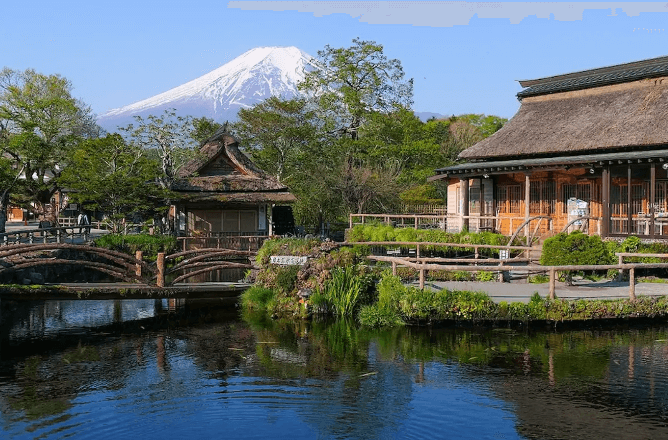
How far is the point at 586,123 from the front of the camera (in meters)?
29.0

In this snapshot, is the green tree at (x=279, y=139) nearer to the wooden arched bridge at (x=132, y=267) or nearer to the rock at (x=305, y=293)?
the wooden arched bridge at (x=132, y=267)

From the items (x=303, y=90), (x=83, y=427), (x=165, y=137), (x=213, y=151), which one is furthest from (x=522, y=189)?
(x=83, y=427)

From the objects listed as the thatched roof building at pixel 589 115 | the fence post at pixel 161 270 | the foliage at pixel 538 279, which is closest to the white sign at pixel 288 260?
the fence post at pixel 161 270

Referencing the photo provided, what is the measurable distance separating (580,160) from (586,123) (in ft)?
13.6

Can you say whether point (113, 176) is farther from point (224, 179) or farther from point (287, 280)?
point (287, 280)

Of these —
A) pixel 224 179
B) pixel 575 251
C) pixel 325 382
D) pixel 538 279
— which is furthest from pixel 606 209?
pixel 224 179

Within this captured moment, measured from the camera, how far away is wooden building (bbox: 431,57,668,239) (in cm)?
2517

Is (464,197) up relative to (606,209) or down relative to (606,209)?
up

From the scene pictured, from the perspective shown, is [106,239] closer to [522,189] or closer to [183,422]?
[522,189]

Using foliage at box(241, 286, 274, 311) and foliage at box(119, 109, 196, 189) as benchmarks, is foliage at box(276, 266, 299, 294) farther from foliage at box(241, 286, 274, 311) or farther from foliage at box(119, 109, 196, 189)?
foliage at box(119, 109, 196, 189)

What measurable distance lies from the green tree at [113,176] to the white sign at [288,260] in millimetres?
14747

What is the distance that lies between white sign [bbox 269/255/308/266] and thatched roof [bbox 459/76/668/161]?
14.4 m

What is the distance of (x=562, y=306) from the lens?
1548cm

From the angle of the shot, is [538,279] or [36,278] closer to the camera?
[538,279]
